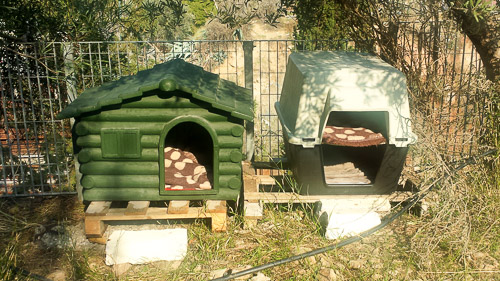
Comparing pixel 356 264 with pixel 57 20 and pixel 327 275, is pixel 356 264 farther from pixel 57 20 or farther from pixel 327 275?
pixel 57 20

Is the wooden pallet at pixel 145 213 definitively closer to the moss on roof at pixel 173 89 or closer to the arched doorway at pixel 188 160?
the arched doorway at pixel 188 160

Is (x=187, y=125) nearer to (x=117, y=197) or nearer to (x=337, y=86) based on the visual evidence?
(x=117, y=197)

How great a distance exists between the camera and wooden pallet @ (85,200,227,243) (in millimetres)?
4172

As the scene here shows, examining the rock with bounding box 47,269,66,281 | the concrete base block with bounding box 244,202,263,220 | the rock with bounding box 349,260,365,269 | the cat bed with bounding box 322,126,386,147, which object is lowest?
A: the rock with bounding box 47,269,66,281

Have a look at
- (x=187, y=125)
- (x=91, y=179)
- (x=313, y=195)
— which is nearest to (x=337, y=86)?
(x=313, y=195)

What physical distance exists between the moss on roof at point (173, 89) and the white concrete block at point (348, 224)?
1.14 m

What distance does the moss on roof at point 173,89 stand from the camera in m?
3.96

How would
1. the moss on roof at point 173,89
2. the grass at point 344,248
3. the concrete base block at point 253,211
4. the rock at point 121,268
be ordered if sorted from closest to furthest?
the grass at point 344,248, the rock at point 121,268, the moss on roof at point 173,89, the concrete base block at point 253,211

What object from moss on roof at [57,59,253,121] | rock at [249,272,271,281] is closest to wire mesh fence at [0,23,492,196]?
moss on roof at [57,59,253,121]

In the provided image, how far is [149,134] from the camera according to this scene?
413 centimetres

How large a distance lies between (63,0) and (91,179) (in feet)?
8.90

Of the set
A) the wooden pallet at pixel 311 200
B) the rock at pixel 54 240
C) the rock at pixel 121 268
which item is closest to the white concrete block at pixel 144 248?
the rock at pixel 121 268

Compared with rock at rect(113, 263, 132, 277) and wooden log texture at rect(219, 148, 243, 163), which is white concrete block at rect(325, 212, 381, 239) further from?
rock at rect(113, 263, 132, 277)

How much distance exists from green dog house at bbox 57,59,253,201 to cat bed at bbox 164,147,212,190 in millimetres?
14
